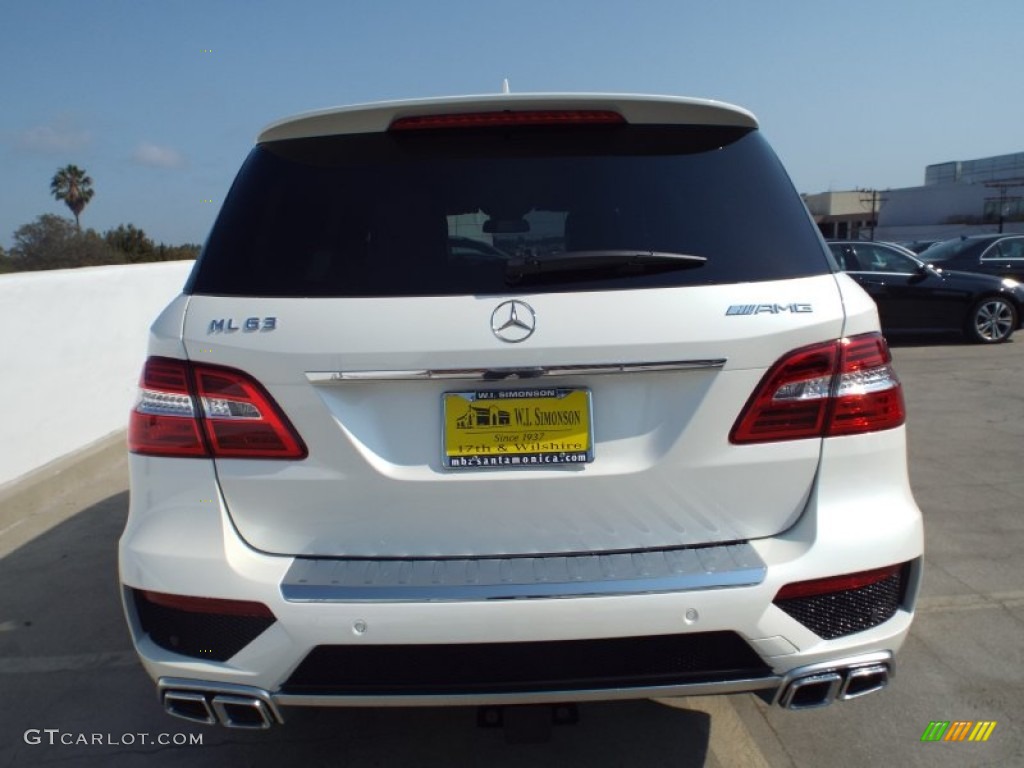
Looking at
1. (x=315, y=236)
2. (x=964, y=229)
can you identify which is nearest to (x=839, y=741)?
(x=315, y=236)

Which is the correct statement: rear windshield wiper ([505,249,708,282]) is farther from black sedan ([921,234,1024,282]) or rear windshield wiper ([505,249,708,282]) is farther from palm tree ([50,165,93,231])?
palm tree ([50,165,93,231])

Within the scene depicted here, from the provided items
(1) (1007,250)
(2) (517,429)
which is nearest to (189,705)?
(2) (517,429)

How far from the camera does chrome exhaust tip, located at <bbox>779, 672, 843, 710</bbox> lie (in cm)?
203

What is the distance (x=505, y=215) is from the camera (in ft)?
7.49

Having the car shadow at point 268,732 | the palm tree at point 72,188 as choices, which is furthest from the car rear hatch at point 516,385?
the palm tree at point 72,188

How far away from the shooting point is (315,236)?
2.19 metres

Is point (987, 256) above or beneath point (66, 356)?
beneath

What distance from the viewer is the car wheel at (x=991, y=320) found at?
40.0ft

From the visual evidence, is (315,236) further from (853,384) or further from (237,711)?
(853,384)

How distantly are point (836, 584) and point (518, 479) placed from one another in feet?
2.72

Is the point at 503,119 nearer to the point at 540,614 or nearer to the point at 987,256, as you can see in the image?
the point at 540,614

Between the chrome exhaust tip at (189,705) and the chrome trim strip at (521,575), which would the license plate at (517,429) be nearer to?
the chrome trim strip at (521,575)

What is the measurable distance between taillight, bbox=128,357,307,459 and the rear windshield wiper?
2.25ft

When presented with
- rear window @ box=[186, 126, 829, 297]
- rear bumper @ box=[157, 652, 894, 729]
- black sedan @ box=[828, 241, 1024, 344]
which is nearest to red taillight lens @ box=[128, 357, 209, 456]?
rear window @ box=[186, 126, 829, 297]
